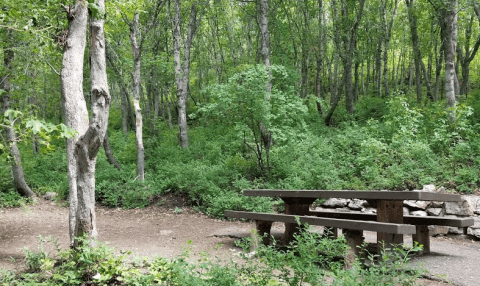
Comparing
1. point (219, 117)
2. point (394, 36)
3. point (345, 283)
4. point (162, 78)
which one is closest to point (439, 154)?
point (219, 117)

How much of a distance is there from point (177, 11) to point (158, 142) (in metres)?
6.17

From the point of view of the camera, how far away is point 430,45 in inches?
784

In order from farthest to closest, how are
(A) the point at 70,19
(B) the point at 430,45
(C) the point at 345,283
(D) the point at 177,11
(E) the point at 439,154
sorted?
(B) the point at 430,45
(D) the point at 177,11
(E) the point at 439,154
(A) the point at 70,19
(C) the point at 345,283

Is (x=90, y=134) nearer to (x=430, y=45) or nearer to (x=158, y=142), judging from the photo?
(x=158, y=142)

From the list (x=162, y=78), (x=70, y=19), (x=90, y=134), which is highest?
(x=162, y=78)

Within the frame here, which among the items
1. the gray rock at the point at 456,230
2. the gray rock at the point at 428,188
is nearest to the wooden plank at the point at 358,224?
the gray rock at the point at 456,230

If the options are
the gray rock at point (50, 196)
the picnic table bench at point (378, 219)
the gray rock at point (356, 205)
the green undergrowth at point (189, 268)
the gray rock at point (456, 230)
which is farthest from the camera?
the gray rock at point (50, 196)

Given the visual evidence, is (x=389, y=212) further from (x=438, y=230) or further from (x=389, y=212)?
(x=438, y=230)

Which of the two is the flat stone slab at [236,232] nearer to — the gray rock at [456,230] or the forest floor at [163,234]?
the forest floor at [163,234]

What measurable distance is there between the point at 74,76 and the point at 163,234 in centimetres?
402

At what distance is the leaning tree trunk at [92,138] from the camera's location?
16.5 feet

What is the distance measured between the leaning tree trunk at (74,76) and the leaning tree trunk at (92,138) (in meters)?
0.42

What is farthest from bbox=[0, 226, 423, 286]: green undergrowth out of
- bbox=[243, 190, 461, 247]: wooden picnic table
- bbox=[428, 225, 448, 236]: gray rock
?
bbox=[428, 225, 448, 236]: gray rock

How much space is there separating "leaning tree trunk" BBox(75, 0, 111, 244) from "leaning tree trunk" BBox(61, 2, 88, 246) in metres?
0.42
